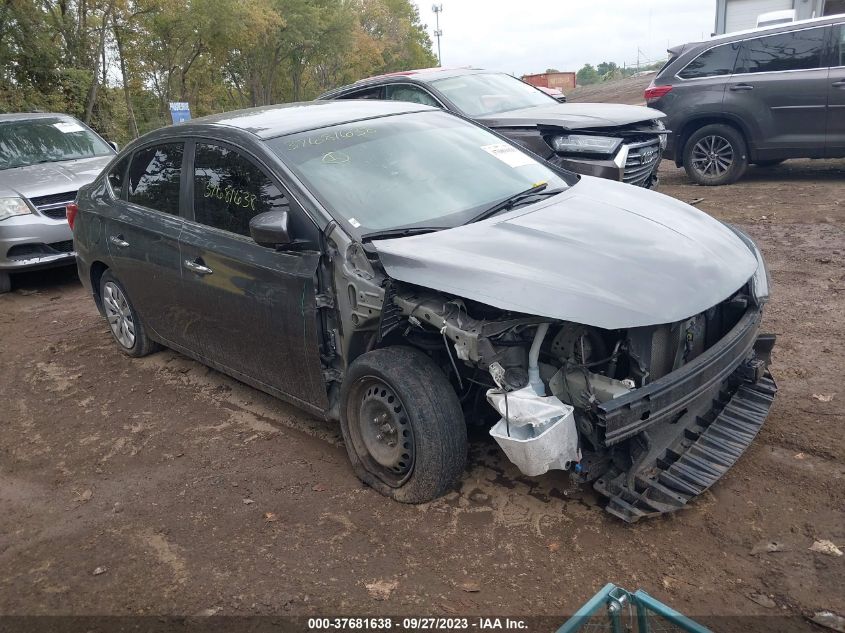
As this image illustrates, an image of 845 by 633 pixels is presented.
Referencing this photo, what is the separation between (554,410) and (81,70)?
19.8 m

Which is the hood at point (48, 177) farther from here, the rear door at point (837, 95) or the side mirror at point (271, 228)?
the rear door at point (837, 95)

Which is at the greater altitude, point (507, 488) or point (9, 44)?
point (9, 44)

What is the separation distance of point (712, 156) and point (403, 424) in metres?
7.72

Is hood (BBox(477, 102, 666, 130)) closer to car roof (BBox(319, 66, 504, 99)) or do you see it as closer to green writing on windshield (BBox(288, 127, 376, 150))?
car roof (BBox(319, 66, 504, 99))

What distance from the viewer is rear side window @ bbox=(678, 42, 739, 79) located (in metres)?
9.16

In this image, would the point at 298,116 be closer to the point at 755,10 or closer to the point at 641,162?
the point at 641,162

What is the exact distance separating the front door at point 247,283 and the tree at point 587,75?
74328 mm

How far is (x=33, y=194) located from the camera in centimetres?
767

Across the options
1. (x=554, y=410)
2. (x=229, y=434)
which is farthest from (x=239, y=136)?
(x=554, y=410)

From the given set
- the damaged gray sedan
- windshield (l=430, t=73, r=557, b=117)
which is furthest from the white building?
the damaged gray sedan

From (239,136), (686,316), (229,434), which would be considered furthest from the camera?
(229,434)

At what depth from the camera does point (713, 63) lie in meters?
9.29

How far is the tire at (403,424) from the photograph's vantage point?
321cm

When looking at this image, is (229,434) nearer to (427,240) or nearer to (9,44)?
(427,240)
